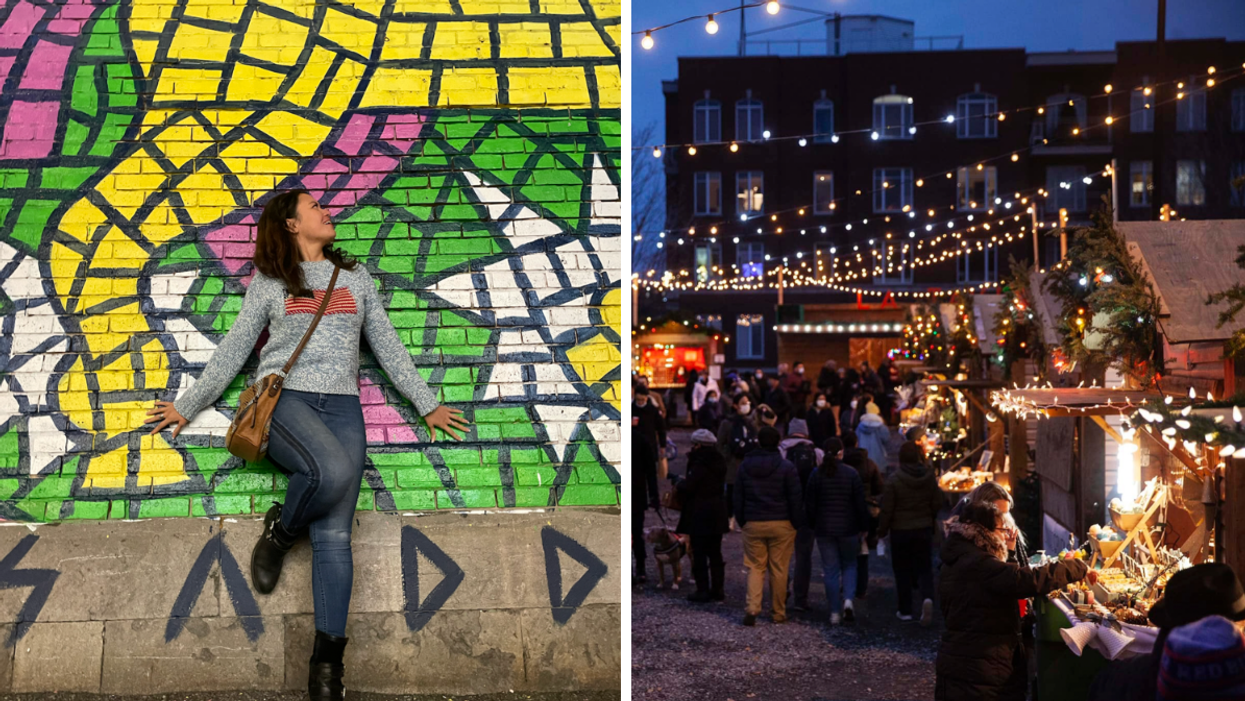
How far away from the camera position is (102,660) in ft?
18.5

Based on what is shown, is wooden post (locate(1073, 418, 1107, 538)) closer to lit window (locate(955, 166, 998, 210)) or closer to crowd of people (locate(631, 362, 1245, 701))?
crowd of people (locate(631, 362, 1245, 701))

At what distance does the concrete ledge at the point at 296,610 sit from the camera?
5645 mm

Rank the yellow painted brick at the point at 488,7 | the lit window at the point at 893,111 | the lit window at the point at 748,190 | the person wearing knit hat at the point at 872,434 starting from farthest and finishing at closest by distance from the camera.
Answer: the lit window at the point at 748,190 < the lit window at the point at 893,111 < the person wearing knit hat at the point at 872,434 < the yellow painted brick at the point at 488,7

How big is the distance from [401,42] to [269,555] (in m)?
2.68

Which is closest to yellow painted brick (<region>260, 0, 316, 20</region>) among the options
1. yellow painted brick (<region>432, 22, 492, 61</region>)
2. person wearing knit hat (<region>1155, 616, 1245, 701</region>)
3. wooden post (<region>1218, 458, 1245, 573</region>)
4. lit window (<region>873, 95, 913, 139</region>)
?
yellow painted brick (<region>432, 22, 492, 61</region>)

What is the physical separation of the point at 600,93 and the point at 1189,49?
43.0m

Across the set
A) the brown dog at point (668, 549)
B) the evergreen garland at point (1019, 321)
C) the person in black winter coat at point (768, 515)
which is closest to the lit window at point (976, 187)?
the evergreen garland at point (1019, 321)

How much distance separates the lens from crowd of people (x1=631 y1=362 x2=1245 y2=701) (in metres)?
4.24

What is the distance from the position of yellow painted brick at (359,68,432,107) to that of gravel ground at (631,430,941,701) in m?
4.49

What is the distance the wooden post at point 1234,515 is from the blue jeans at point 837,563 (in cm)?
389

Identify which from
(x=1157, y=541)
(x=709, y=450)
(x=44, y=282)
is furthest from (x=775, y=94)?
(x=44, y=282)

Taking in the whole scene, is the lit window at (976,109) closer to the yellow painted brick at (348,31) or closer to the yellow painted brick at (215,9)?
the yellow painted brick at (348,31)

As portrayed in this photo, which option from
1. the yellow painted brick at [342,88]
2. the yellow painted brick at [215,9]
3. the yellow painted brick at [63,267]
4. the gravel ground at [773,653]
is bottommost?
the gravel ground at [773,653]

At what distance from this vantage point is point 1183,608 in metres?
4.23
